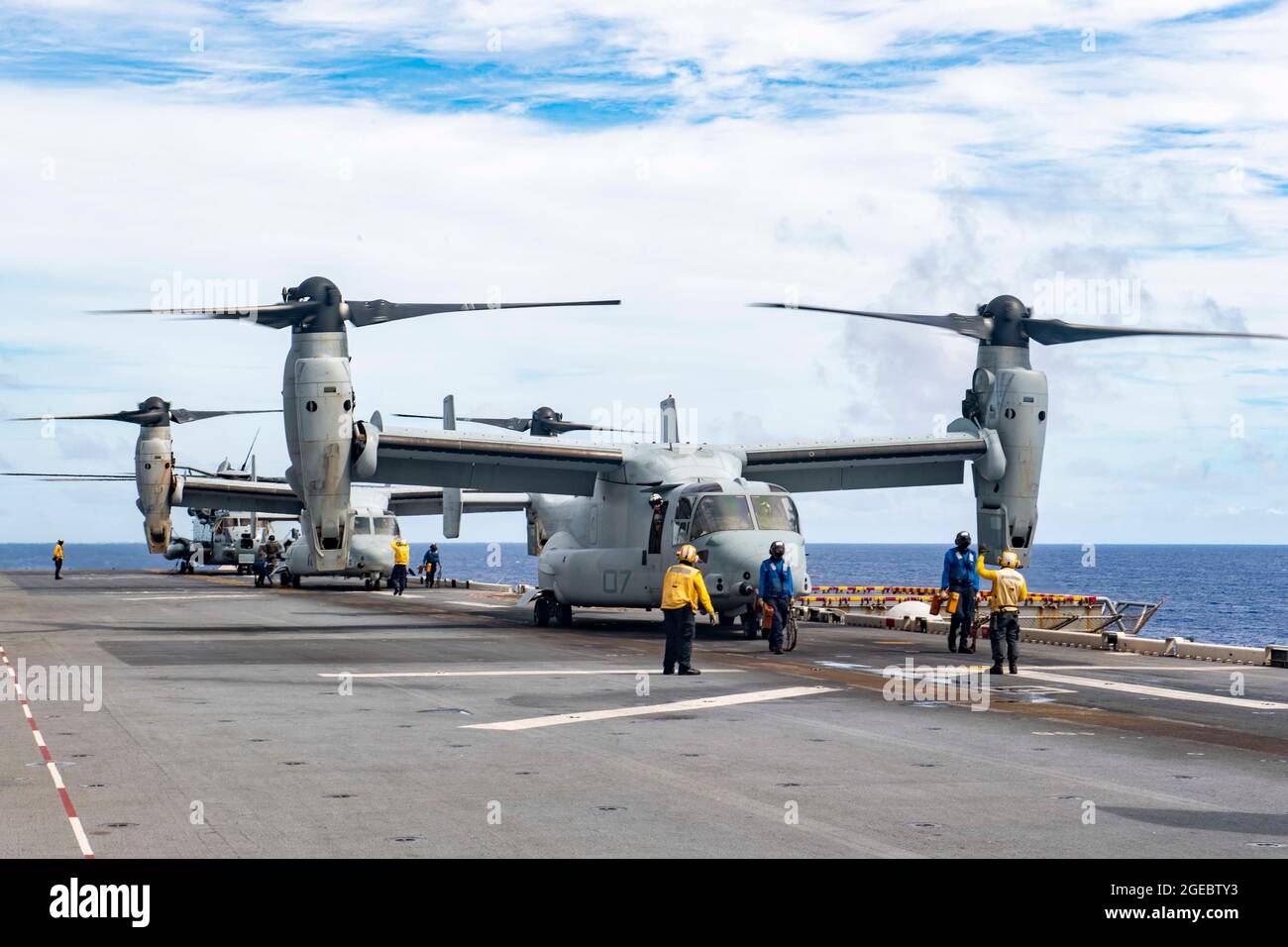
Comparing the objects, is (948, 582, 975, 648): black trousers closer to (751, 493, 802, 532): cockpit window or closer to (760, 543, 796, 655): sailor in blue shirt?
(760, 543, 796, 655): sailor in blue shirt

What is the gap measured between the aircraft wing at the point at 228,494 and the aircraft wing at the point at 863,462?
19.6 meters

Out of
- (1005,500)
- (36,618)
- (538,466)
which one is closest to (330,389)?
(538,466)

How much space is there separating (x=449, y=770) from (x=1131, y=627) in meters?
28.7

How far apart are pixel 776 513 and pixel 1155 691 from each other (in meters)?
9.20

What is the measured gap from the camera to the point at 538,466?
30.2 metres

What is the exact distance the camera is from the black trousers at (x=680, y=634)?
60.7 feet

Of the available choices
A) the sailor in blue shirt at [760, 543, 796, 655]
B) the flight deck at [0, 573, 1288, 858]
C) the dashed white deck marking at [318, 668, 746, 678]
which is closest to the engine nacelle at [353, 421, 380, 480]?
the flight deck at [0, 573, 1288, 858]

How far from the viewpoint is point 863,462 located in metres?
31.3

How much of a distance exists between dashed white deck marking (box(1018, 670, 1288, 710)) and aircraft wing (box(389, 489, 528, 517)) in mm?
33894

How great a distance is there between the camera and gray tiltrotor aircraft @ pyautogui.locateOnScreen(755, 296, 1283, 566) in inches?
1148

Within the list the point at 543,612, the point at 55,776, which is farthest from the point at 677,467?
the point at 55,776

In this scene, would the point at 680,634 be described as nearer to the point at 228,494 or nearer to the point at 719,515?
the point at 719,515
